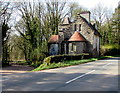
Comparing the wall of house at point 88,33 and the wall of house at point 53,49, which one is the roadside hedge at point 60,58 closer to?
the wall of house at point 88,33

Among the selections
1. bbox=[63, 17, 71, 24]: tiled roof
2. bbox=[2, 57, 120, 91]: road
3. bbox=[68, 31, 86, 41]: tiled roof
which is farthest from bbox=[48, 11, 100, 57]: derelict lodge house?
bbox=[2, 57, 120, 91]: road

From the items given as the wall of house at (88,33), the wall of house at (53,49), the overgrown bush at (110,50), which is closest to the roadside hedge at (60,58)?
the wall of house at (88,33)

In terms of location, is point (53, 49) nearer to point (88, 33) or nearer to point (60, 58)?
point (88, 33)

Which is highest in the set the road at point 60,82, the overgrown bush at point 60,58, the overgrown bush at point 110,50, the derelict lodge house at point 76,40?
the derelict lodge house at point 76,40

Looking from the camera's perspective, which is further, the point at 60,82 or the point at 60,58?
the point at 60,58

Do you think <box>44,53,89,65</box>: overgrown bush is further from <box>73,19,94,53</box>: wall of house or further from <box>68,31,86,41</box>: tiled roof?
<box>73,19,94,53</box>: wall of house

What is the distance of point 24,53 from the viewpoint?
45.4 meters

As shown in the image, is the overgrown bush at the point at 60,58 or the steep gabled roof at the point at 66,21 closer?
the overgrown bush at the point at 60,58

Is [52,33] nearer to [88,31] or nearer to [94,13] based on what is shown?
[88,31]

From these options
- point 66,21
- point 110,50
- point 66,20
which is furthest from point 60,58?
point 110,50

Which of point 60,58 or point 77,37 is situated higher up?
point 77,37

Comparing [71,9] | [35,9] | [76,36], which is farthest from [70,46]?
[71,9]

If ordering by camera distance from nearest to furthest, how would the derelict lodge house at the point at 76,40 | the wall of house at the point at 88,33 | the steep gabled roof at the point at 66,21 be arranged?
the derelict lodge house at the point at 76,40 → the wall of house at the point at 88,33 → the steep gabled roof at the point at 66,21

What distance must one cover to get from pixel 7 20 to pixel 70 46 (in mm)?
13451
